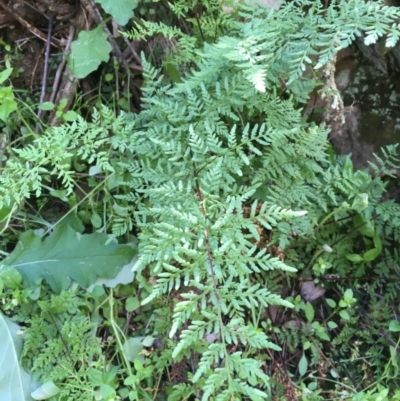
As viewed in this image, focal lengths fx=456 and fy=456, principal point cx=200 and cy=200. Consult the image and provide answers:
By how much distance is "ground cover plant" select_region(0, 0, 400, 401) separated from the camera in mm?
1449

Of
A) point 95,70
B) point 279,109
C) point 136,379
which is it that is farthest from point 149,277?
point 95,70

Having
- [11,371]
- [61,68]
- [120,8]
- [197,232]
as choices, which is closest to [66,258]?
[11,371]

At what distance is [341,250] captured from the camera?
185 cm

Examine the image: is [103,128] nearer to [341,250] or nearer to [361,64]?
[341,250]

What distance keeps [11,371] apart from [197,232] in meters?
0.92

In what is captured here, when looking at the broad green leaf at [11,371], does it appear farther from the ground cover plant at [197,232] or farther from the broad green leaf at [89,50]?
the broad green leaf at [89,50]

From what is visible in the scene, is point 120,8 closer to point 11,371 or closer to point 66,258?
point 66,258

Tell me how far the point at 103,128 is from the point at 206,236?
0.58 m

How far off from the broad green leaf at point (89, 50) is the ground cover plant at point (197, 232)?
22 cm

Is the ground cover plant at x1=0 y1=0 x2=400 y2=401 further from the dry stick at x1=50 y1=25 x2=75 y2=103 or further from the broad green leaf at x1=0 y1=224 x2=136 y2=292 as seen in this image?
the dry stick at x1=50 y1=25 x2=75 y2=103

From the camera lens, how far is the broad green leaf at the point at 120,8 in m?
1.69

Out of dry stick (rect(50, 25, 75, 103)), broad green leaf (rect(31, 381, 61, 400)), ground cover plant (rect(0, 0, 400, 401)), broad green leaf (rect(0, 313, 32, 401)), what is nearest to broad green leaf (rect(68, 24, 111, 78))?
dry stick (rect(50, 25, 75, 103))

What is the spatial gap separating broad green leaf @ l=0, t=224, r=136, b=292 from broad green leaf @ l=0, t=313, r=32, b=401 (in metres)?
0.19

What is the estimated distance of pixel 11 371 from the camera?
163 centimetres
